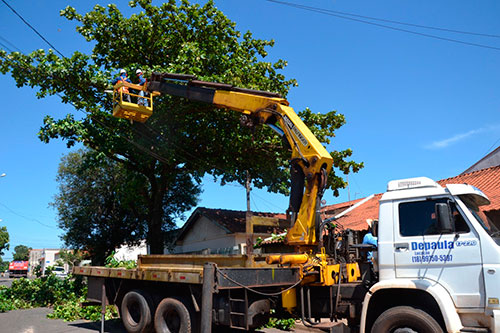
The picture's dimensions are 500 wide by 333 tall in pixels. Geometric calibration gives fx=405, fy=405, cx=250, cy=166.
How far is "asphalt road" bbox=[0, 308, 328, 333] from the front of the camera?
1003 cm

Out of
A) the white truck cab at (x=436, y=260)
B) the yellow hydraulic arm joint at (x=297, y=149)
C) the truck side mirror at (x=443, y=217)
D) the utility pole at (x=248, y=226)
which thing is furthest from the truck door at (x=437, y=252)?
the utility pole at (x=248, y=226)

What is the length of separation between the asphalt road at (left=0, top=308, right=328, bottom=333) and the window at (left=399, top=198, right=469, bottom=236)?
458cm

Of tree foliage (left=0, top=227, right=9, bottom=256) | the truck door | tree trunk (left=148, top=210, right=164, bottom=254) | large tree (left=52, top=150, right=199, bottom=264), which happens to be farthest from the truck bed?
tree foliage (left=0, top=227, right=9, bottom=256)

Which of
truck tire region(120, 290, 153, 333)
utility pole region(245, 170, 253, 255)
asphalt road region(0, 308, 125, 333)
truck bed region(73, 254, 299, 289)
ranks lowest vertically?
asphalt road region(0, 308, 125, 333)

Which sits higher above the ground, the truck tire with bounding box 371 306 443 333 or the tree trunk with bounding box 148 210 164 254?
the tree trunk with bounding box 148 210 164 254

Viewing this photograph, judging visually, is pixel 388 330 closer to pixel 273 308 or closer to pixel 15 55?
pixel 273 308

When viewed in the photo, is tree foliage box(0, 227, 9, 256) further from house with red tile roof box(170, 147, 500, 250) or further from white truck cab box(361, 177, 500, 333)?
white truck cab box(361, 177, 500, 333)

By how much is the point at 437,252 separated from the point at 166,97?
38.4 ft

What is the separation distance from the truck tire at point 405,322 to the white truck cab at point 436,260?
0.05ft

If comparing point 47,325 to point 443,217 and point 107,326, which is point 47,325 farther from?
point 443,217

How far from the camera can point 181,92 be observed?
34.5 feet

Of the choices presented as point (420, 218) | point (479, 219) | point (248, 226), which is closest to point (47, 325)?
point (248, 226)

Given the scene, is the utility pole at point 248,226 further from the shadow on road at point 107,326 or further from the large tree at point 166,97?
the large tree at point 166,97

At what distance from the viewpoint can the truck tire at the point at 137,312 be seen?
8.42m
